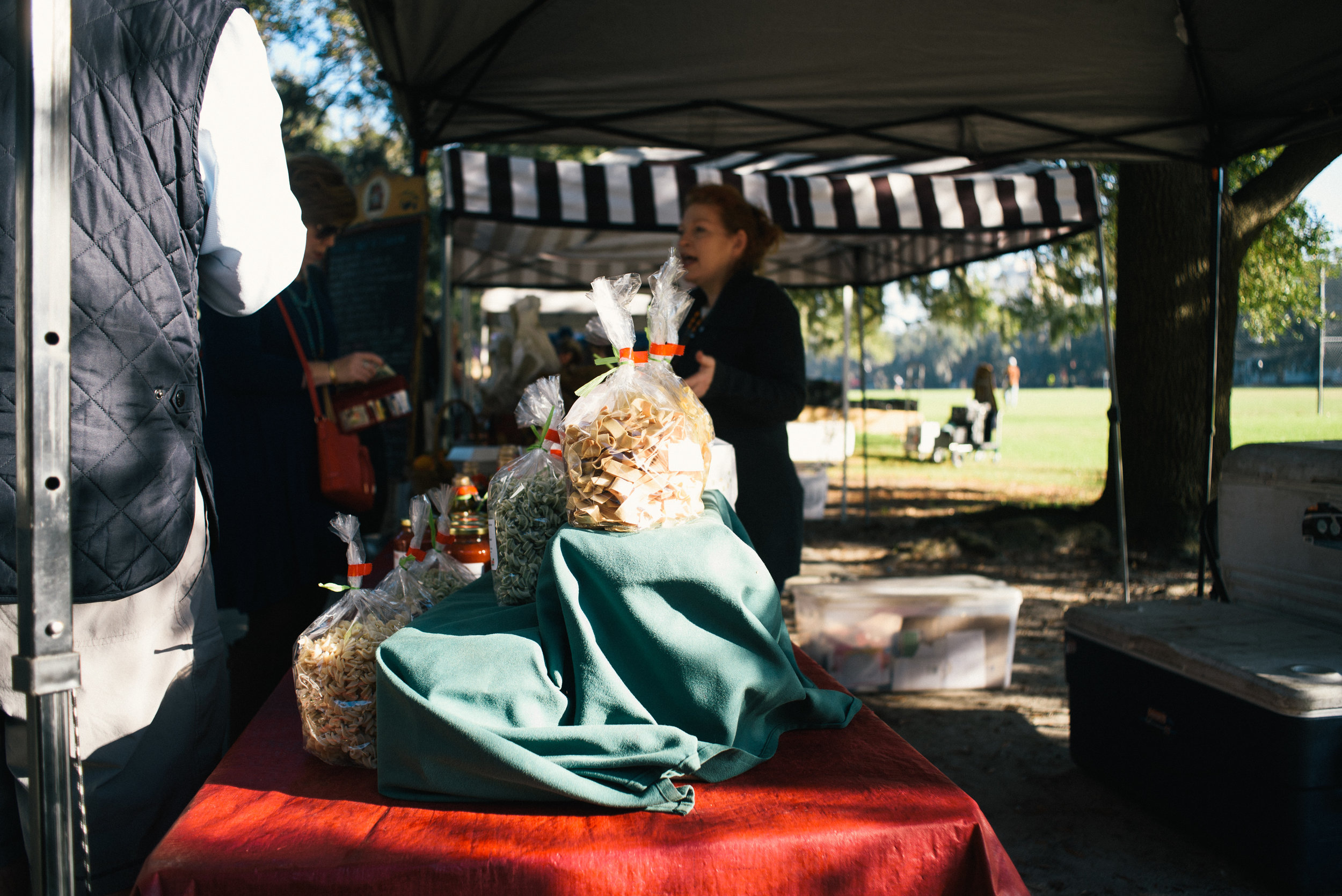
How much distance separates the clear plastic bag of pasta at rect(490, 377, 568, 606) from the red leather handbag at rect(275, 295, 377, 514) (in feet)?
4.11

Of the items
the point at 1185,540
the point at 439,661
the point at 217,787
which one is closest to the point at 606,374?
the point at 439,661

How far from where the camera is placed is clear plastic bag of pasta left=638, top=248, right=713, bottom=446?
1235mm

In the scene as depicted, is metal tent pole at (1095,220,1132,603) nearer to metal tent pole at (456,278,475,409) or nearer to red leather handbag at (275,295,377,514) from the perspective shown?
red leather handbag at (275,295,377,514)

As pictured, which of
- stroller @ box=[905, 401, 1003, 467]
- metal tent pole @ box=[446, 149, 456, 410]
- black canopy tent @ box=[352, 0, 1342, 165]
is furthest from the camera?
stroller @ box=[905, 401, 1003, 467]

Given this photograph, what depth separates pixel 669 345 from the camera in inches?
50.2

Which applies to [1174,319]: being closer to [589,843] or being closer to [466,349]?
[466,349]

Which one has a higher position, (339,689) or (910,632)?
(339,689)

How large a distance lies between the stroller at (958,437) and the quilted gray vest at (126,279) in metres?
14.9

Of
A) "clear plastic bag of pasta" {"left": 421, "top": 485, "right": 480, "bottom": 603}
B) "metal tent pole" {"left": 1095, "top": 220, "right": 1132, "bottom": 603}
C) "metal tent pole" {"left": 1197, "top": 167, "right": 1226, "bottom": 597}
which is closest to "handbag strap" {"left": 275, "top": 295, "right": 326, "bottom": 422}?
"clear plastic bag of pasta" {"left": 421, "top": 485, "right": 480, "bottom": 603}

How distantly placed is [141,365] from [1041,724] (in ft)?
11.2

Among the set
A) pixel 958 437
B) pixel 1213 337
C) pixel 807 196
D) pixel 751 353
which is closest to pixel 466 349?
pixel 807 196

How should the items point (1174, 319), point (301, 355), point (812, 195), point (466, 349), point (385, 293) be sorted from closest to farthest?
point (301, 355)
point (385, 293)
point (812, 195)
point (1174, 319)
point (466, 349)

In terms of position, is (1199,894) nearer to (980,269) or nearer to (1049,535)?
(1049,535)

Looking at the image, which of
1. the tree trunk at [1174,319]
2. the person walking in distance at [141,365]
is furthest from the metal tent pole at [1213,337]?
the person walking in distance at [141,365]
